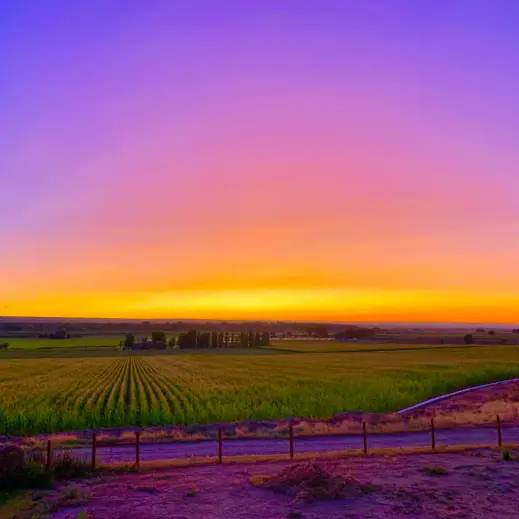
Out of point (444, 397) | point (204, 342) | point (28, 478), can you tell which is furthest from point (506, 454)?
point (204, 342)

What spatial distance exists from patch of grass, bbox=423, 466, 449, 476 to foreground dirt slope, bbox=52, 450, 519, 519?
17cm

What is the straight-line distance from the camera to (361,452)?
76.7 feet

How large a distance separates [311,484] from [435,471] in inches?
202

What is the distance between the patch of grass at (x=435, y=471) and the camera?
19.1 m

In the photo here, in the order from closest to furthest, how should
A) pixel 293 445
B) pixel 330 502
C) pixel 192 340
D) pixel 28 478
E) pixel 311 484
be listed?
pixel 330 502 < pixel 311 484 < pixel 28 478 < pixel 293 445 < pixel 192 340

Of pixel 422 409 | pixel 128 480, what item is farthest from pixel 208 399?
pixel 128 480

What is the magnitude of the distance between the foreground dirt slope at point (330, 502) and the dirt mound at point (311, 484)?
0.97ft

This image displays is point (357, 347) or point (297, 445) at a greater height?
point (297, 445)

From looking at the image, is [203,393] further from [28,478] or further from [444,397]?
[28,478]

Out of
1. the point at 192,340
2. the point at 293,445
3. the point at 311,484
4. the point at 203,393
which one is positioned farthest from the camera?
the point at 192,340

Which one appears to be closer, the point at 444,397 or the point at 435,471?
the point at 435,471

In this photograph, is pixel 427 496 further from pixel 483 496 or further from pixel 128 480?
pixel 128 480

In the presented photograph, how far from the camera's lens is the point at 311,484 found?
55.7 feet

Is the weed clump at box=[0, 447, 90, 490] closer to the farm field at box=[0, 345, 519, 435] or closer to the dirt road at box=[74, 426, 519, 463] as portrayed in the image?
the dirt road at box=[74, 426, 519, 463]
